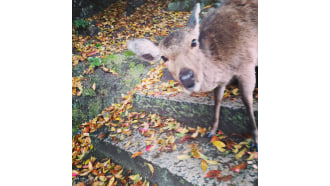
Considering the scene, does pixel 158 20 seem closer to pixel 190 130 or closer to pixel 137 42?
pixel 137 42

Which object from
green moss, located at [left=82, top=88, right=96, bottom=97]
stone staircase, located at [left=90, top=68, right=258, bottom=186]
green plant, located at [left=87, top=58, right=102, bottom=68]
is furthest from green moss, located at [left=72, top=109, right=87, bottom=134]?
green plant, located at [left=87, top=58, right=102, bottom=68]

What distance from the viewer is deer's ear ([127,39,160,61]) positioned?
128cm

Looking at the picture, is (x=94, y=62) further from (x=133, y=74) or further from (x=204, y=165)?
(x=204, y=165)

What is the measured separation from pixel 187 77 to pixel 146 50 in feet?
1.08

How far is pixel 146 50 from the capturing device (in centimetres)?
131

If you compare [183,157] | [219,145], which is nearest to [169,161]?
[183,157]

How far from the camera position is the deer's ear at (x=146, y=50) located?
1280mm

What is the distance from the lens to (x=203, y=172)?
125 cm

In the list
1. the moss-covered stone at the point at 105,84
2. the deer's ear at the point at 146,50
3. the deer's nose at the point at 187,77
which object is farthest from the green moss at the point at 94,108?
the deer's nose at the point at 187,77

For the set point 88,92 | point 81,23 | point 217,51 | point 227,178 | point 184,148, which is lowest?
point 227,178

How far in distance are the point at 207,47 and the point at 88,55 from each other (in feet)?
3.45

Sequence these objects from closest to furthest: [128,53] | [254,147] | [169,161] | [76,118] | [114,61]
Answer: [254,147], [169,161], [128,53], [114,61], [76,118]

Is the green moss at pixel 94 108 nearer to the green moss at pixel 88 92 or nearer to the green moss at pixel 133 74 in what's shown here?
the green moss at pixel 88 92
